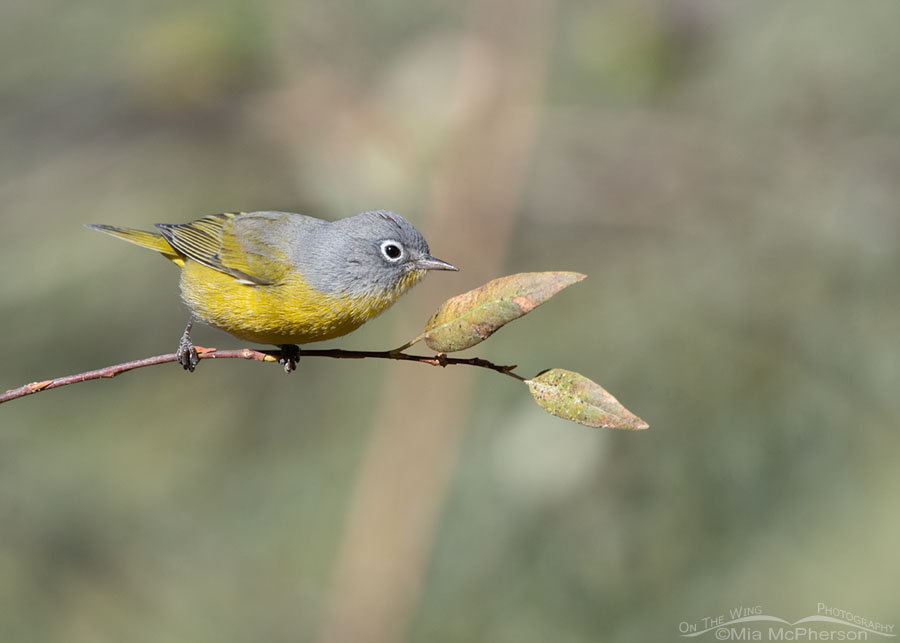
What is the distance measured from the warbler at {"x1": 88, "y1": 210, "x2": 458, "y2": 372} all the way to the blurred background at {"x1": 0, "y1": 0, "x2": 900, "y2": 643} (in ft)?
1.90

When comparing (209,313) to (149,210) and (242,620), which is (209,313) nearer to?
(242,620)

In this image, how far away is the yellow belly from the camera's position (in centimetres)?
263

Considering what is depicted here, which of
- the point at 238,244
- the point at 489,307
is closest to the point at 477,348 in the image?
the point at 238,244

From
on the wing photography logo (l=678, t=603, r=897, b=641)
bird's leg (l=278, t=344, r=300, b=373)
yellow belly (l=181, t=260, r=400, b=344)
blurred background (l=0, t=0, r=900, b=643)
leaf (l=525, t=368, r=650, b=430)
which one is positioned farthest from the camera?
blurred background (l=0, t=0, r=900, b=643)

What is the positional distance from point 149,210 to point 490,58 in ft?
8.21

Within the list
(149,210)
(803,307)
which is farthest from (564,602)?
(149,210)

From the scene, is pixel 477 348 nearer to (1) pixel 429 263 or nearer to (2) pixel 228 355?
(1) pixel 429 263

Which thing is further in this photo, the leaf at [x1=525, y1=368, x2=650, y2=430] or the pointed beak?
the pointed beak

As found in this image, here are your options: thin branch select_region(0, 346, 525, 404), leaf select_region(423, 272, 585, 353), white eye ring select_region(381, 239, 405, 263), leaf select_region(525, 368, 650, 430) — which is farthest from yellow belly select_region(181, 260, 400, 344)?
leaf select_region(525, 368, 650, 430)

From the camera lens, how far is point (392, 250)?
279cm

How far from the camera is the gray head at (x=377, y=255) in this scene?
107 inches

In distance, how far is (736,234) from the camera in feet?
15.3

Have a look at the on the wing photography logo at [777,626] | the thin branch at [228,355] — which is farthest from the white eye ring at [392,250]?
the on the wing photography logo at [777,626]

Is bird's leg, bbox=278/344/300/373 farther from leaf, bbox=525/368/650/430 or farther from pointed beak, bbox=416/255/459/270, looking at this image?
leaf, bbox=525/368/650/430
